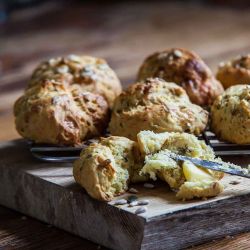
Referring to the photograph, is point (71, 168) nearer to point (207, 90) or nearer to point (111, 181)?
point (111, 181)

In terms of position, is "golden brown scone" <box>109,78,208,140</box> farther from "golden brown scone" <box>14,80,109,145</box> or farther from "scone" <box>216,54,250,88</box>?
"scone" <box>216,54,250,88</box>

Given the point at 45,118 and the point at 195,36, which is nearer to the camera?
the point at 45,118

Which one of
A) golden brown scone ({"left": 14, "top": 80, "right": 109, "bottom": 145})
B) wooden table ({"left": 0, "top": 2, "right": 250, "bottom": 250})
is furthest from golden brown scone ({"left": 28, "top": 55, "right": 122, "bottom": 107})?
wooden table ({"left": 0, "top": 2, "right": 250, "bottom": 250})

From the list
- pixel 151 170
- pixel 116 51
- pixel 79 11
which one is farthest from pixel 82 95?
pixel 79 11

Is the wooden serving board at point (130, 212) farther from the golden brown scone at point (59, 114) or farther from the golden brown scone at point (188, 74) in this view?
the golden brown scone at point (188, 74)

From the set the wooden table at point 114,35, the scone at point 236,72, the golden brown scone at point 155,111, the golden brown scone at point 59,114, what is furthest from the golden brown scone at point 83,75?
the wooden table at point 114,35

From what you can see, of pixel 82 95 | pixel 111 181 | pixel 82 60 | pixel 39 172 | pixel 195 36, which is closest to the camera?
pixel 111 181
